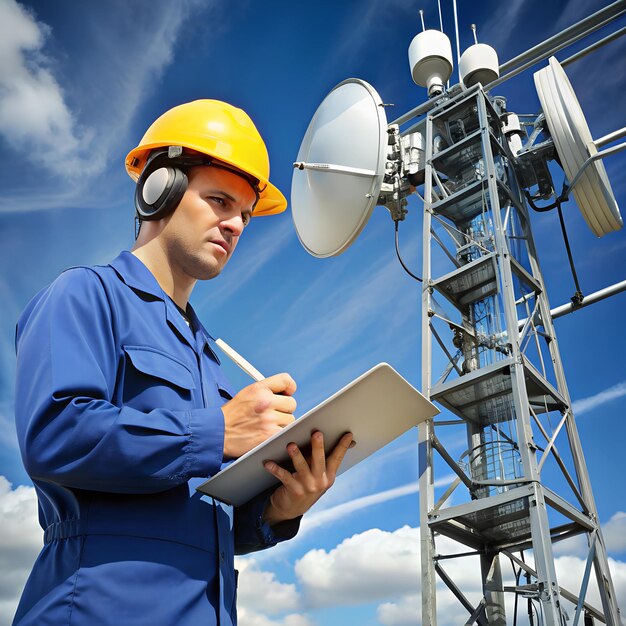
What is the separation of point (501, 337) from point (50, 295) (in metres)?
8.56

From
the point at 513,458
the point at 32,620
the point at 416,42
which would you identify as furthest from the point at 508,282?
the point at 32,620

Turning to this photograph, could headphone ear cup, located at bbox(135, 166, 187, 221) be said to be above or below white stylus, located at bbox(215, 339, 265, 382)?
above

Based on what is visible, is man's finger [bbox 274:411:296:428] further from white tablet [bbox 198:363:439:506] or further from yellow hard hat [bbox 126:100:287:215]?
yellow hard hat [bbox 126:100:287:215]

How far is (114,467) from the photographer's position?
1.67 m

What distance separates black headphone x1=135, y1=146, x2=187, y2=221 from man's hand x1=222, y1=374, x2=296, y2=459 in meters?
0.87

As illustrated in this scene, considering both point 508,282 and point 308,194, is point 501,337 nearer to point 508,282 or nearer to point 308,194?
point 508,282

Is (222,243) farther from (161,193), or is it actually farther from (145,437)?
(145,437)

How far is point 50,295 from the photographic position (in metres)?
1.94

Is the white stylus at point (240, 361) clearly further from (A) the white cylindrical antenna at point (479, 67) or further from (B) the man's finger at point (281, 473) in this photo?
(A) the white cylindrical antenna at point (479, 67)

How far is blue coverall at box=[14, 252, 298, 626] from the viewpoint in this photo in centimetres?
164

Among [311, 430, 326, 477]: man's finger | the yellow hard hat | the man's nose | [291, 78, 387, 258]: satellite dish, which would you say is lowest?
[311, 430, 326, 477]: man's finger

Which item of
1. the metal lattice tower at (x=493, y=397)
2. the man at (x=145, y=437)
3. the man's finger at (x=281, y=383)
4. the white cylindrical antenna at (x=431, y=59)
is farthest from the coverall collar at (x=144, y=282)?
the white cylindrical antenna at (x=431, y=59)

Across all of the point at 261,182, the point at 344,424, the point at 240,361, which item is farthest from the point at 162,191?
the point at 344,424

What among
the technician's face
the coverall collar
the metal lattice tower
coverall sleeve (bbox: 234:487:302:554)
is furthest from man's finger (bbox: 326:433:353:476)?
the metal lattice tower
